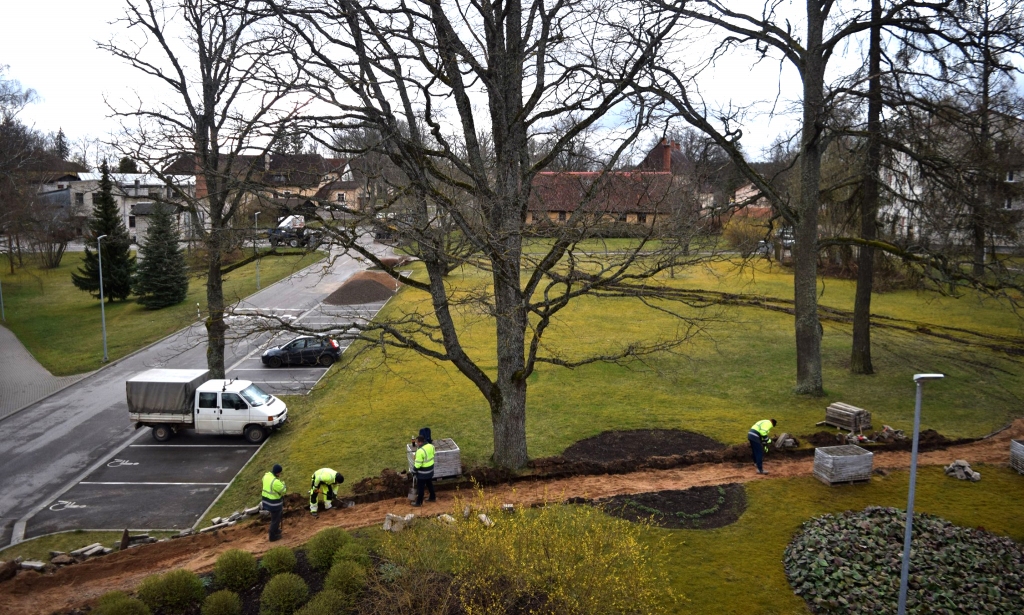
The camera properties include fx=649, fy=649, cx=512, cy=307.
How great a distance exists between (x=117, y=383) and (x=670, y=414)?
69.9ft

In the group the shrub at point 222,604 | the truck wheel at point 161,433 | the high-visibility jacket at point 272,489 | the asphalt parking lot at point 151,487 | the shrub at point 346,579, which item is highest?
the high-visibility jacket at point 272,489

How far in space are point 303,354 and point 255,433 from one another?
7.94 metres

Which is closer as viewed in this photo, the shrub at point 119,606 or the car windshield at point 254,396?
the shrub at point 119,606

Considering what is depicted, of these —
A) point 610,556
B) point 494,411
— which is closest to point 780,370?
point 494,411

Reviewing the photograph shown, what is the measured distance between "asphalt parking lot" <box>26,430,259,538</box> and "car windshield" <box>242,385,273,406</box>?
1265 mm

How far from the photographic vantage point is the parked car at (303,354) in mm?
26203

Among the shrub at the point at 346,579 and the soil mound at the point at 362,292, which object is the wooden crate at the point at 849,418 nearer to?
the shrub at the point at 346,579

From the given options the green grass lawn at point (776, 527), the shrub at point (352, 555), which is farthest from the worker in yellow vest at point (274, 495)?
the green grass lawn at point (776, 527)

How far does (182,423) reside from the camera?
18.9 metres

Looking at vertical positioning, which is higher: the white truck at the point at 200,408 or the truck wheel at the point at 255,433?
the white truck at the point at 200,408

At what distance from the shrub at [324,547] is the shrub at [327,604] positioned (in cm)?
98

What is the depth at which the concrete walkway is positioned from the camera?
23.7 meters

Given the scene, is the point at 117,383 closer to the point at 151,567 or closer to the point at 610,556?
the point at 151,567

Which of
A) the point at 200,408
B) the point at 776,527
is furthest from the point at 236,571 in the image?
the point at 200,408
